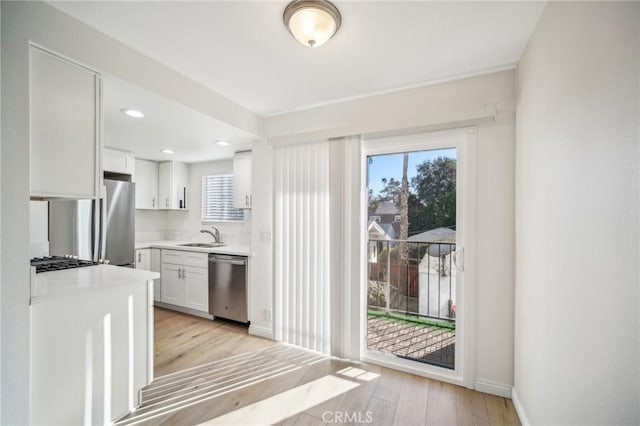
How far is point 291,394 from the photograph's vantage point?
202 centimetres

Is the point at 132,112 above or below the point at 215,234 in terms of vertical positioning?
above

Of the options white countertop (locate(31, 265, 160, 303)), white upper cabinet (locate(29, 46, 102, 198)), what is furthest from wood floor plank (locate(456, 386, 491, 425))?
white upper cabinet (locate(29, 46, 102, 198))

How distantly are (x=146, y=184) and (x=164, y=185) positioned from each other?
25 centimetres

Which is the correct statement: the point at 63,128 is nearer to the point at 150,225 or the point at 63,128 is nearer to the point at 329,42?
the point at 329,42

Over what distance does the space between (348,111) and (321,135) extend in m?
0.35

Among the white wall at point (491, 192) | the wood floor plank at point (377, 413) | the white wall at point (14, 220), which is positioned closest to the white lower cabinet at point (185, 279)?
the white wall at point (14, 220)

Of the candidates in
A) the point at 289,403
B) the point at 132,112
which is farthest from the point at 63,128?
the point at 289,403

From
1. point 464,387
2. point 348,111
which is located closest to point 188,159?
point 348,111

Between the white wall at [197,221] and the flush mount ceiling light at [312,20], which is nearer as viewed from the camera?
the flush mount ceiling light at [312,20]

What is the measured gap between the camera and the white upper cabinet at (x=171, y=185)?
13.8 feet

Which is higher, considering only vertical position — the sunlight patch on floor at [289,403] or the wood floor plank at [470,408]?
the wood floor plank at [470,408]

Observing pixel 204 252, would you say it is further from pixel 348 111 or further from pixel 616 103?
pixel 616 103

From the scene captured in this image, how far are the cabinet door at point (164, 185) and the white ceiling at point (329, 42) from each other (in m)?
2.47

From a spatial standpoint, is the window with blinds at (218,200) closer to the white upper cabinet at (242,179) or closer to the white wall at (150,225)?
the white upper cabinet at (242,179)
